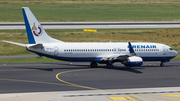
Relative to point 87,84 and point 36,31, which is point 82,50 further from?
point 87,84

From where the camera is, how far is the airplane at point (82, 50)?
151ft

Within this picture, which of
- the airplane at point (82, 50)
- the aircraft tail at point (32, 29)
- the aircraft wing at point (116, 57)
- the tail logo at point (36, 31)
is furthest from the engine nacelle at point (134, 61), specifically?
the tail logo at point (36, 31)

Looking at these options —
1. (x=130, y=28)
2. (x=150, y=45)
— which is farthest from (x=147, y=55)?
(x=130, y=28)

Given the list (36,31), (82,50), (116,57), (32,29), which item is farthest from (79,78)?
(32,29)

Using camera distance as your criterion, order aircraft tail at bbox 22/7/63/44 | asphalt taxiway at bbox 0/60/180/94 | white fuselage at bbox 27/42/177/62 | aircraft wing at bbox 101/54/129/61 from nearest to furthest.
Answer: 1. asphalt taxiway at bbox 0/60/180/94
2. aircraft wing at bbox 101/54/129/61
3. white fuselage at bbox 27/42/177/62
4. aircraft tail at bbox 22/7/63/44

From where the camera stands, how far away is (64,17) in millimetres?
139500

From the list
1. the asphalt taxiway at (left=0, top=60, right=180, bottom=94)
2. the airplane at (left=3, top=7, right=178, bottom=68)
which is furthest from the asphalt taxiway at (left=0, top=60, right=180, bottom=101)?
the airplane at (left=3, top=7, right=178, bottom=68)

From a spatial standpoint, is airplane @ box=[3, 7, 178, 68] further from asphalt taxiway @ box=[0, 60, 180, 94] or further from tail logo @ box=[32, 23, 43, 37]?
asphalt taxiway @ box=[0, 60, 180, 94]

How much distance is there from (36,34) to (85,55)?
882 centimetres

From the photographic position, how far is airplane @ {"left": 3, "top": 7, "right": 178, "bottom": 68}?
46.1m

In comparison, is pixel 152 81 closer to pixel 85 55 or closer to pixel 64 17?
pixel 85 55

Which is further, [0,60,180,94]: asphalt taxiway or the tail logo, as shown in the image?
the tail logo

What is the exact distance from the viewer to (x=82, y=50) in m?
47.9

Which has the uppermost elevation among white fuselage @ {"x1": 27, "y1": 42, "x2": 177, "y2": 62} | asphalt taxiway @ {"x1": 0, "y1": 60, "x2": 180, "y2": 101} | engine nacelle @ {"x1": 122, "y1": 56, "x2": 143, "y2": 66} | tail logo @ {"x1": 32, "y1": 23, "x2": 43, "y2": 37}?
tail logo @ {"x1": 32, "y1": 23, "x2": 43, "y2": 37}
